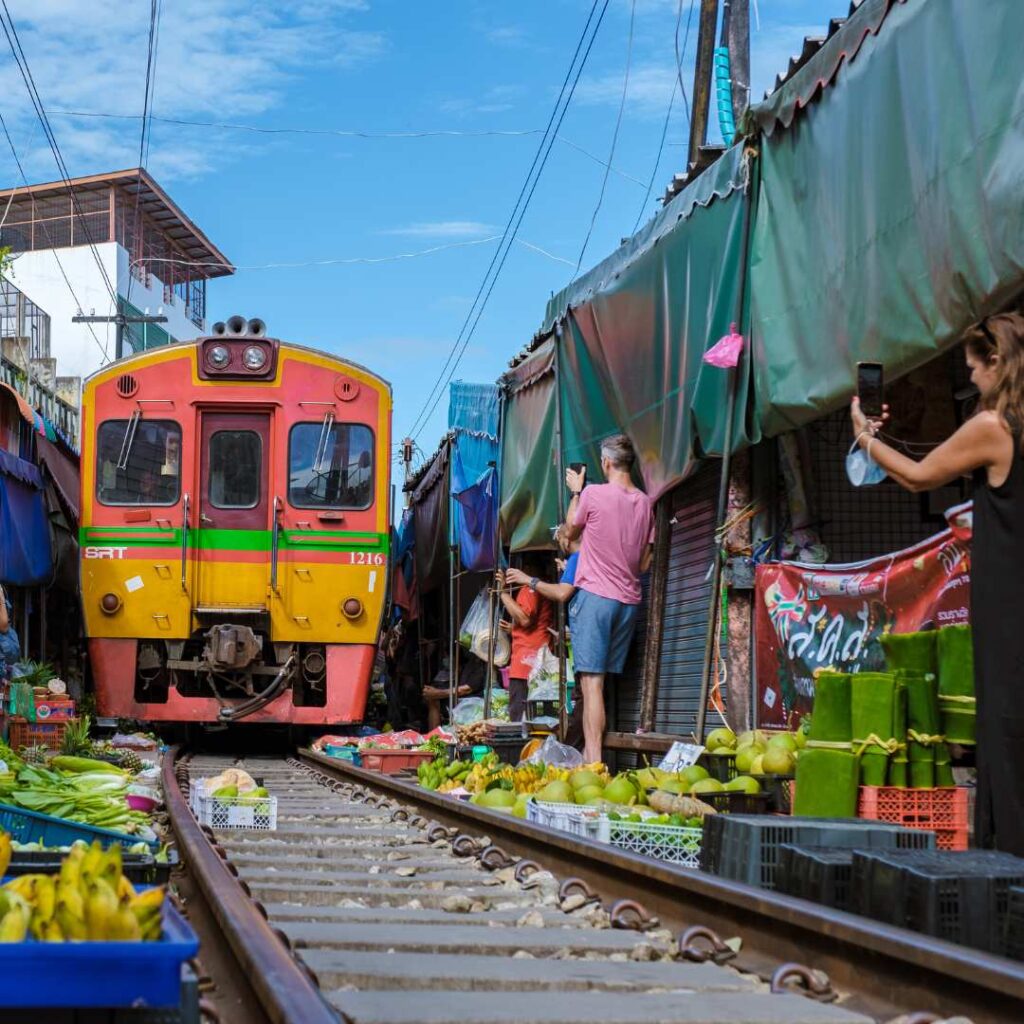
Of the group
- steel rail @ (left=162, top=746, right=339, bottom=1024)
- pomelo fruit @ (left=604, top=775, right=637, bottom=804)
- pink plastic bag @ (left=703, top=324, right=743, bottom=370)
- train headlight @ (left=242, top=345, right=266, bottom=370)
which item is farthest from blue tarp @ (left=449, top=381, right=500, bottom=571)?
steel rail @ (left=162, top=746, right=339, bottom=1024)

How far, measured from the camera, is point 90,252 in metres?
42.2

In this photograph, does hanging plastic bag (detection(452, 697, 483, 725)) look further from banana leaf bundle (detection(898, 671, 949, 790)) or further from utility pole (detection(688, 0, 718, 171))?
banana leaf bundle (detection(898, 671, 949, 790))

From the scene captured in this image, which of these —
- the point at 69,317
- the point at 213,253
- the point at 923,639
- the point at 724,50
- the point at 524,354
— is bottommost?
the point at 923,639

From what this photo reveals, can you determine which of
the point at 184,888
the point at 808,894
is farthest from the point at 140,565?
the point at 808,894

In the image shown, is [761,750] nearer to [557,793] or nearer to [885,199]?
[557,793]

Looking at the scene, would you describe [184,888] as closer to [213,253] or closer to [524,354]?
[524,354]

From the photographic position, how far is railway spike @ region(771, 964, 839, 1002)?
10.7 ft

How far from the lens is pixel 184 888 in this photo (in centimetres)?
507

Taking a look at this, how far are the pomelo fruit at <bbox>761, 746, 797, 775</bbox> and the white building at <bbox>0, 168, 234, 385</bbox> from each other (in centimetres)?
3384

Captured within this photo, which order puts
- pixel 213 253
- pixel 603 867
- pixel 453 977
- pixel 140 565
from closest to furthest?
pixel 453 977, pixel 603 867, pixel 140 565, pixel 213 253

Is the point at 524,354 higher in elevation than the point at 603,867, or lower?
higher

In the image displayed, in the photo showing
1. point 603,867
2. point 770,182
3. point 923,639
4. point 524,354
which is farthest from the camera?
point 524,354

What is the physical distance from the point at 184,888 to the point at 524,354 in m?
9.43

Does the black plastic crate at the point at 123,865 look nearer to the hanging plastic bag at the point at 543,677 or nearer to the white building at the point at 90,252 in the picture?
the hanging plastic bag at the point at 543,677
